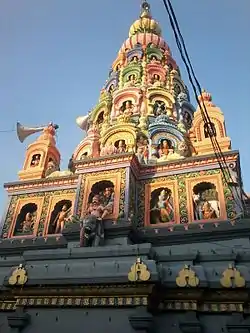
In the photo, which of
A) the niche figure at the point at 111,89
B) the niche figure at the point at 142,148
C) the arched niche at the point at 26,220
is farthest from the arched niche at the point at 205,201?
the niche figure at the point at 111,89

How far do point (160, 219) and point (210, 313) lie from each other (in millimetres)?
5254

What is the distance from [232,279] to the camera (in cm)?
939

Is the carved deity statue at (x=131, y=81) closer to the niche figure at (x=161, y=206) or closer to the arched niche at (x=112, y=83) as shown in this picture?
the arched niche at (x=112, y=83)

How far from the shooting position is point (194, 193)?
14547mm

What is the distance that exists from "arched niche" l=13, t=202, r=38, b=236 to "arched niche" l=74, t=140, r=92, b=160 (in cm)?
524

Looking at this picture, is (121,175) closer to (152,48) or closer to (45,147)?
(45,147)

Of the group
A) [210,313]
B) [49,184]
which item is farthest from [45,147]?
[210,313]

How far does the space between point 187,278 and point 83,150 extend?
13280 millimetres

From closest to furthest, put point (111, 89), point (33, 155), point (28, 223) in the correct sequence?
point (28, 223) < point (33, 155) < point (111, 89)

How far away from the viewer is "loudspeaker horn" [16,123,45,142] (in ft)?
70.6

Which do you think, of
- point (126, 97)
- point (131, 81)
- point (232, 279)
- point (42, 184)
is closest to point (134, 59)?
point (131, 81)

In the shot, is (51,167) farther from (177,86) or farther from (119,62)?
(119,62)

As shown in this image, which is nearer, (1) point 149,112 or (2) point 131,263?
(2) point 131,263

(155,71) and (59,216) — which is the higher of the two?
(155,71)
